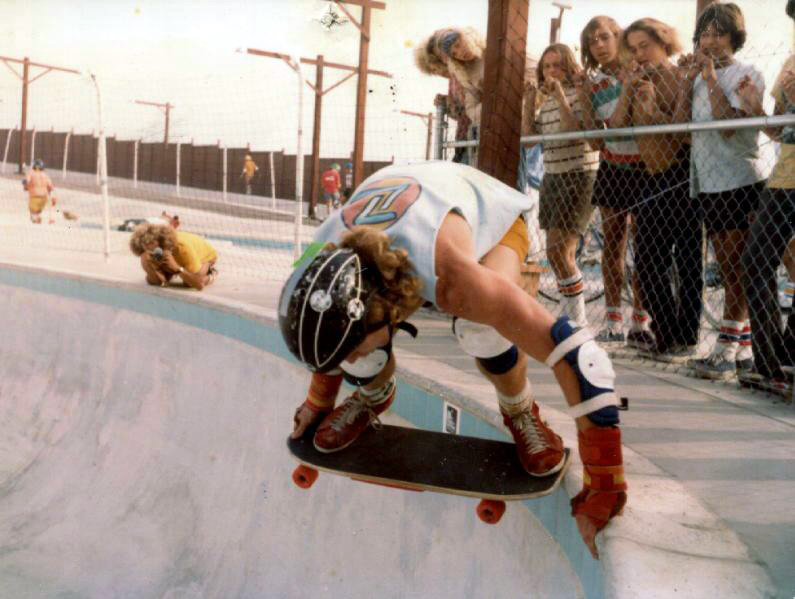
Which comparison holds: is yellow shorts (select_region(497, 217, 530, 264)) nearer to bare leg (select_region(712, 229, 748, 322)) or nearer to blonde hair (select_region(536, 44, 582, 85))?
bare leg (select_region(712, 229, 748, 322))

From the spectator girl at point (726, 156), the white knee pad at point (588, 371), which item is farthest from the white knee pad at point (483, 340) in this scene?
the spectator girl at point (726, 156)

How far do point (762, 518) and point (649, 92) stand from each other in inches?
98.1

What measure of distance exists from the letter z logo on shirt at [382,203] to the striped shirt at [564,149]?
2385 millimetres

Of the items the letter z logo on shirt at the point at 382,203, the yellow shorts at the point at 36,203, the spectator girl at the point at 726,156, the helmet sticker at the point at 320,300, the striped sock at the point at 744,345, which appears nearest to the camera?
the helmet sticker at the point at 320,300

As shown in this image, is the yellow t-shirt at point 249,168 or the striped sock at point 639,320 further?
the yellow t-shirt at point 249,168

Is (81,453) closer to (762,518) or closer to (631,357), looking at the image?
(631,357)

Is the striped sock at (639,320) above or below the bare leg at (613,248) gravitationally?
below

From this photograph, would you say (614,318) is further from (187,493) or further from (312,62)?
(312,62)

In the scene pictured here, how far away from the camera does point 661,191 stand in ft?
13.0

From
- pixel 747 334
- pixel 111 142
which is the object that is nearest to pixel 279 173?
pixel 111 142

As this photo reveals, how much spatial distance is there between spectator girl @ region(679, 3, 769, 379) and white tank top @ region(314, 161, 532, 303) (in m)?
1.54

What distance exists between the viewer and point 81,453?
5.40 m

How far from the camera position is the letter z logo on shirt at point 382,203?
2158 mm

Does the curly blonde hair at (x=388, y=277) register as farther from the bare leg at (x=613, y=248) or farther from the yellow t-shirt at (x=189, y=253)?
the yellow t-shirt at (x=189, y=253)
